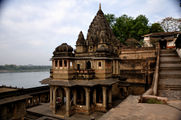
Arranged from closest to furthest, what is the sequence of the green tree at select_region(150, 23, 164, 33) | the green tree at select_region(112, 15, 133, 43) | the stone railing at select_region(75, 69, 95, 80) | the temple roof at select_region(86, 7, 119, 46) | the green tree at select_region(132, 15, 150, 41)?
1. the stone railing at select_region(75, 69, 95, 80)
2. the temple roof at select_region(86, 7, 119, 46)
3. the green tree at select_region(132, 15, 150, 41)
4. the green tree at select_region(112, 15, 133, 43)
5. the green tree at select_region(150, 23, 164, 33)

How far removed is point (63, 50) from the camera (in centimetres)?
1530

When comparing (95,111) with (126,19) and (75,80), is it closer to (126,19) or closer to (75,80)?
(75,80)

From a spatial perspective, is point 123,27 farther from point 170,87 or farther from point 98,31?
point 170,87

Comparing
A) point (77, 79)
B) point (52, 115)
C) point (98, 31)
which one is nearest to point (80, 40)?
point (98, 31)

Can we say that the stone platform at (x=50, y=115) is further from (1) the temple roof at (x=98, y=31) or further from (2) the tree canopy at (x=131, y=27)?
(2) the tree canopy at (x=131, y=27)

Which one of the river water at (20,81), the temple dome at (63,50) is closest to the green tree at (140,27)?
the temple dome at (63,50)

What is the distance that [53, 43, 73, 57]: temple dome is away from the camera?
49.8 ft

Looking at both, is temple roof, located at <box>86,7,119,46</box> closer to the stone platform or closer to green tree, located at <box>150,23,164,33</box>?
the stone platform

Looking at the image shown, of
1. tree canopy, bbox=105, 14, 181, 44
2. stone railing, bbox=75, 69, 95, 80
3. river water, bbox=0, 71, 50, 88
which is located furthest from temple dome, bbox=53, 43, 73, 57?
river water, bbox=0, 71, 50, 88

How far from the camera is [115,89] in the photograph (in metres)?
20.9

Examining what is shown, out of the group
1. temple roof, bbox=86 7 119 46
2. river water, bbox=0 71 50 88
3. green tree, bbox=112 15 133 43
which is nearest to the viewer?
temple roof, bbox=86 7 119 46

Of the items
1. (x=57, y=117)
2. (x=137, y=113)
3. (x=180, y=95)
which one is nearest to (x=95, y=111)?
(x=57, y=117)

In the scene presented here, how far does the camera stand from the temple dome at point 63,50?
598 inches

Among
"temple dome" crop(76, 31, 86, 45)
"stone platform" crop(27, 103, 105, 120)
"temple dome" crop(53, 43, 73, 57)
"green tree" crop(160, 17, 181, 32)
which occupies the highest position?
"green tree" crop(160, 17, 181, 32)
